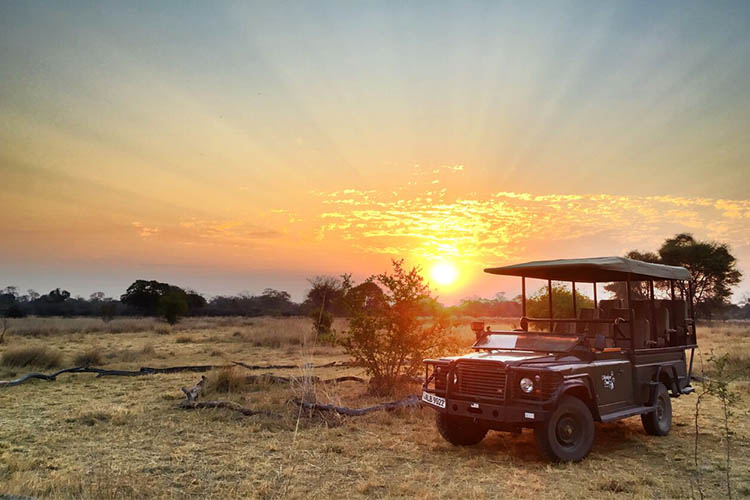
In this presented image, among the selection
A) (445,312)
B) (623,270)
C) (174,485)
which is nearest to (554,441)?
(623,270)

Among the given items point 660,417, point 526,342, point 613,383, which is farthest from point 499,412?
point 660,417

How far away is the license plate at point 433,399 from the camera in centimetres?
796

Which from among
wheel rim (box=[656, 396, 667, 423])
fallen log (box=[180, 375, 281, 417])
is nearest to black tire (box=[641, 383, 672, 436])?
wheel rim (box=[656, 396, 667, 423])

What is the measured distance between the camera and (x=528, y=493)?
248 inches

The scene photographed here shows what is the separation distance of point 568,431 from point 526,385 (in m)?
0.96

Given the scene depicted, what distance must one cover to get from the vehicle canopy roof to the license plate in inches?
106

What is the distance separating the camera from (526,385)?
23.9 feet

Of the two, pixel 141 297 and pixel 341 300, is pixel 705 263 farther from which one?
pixel 141 297

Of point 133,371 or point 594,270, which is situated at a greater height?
point 594,270

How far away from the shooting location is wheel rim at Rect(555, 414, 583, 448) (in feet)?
24.4

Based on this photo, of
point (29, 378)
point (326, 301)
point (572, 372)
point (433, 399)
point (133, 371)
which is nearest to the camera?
point (572, 372)

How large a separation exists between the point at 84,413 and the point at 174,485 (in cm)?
519

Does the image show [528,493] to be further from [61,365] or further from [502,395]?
[61,365]

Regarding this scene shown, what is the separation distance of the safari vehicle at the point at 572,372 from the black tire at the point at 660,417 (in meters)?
0.02
